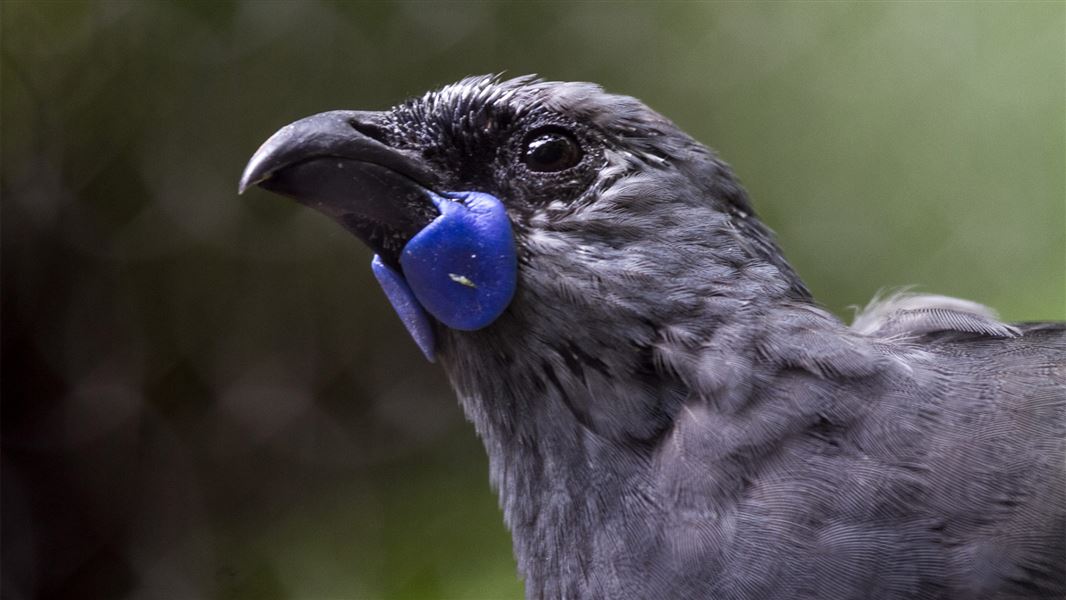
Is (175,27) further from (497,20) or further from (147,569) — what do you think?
(147,569)

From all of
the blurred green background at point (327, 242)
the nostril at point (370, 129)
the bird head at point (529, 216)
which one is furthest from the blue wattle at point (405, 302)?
the blurred green background at point (327, 242)

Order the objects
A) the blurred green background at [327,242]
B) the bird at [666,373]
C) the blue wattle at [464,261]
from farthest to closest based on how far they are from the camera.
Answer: the blurred green background at [327,242] < the blue wattle at [464,261] < the bird at [666,373]

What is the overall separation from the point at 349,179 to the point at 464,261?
14cm

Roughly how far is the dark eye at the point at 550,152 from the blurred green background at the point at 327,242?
101cm

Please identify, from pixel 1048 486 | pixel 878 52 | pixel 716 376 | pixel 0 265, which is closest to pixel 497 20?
pixel 878 52

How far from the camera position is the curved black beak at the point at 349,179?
925 millimetres

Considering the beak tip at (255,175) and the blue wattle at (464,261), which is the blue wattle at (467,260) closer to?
the blue wattle at (464,261)

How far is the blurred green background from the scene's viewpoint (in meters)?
1.94

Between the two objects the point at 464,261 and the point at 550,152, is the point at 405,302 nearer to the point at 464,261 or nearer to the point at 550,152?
the point at 464,261

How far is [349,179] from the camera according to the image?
94 cm

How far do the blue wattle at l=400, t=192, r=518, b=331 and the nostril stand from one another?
10 cm

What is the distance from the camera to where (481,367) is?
99 cm

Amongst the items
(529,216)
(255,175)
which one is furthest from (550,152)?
(255,175)

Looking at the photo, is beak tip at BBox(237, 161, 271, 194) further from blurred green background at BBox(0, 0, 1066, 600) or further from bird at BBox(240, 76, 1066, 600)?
blurred green background at BBox(0, 0, 1066, 600)
